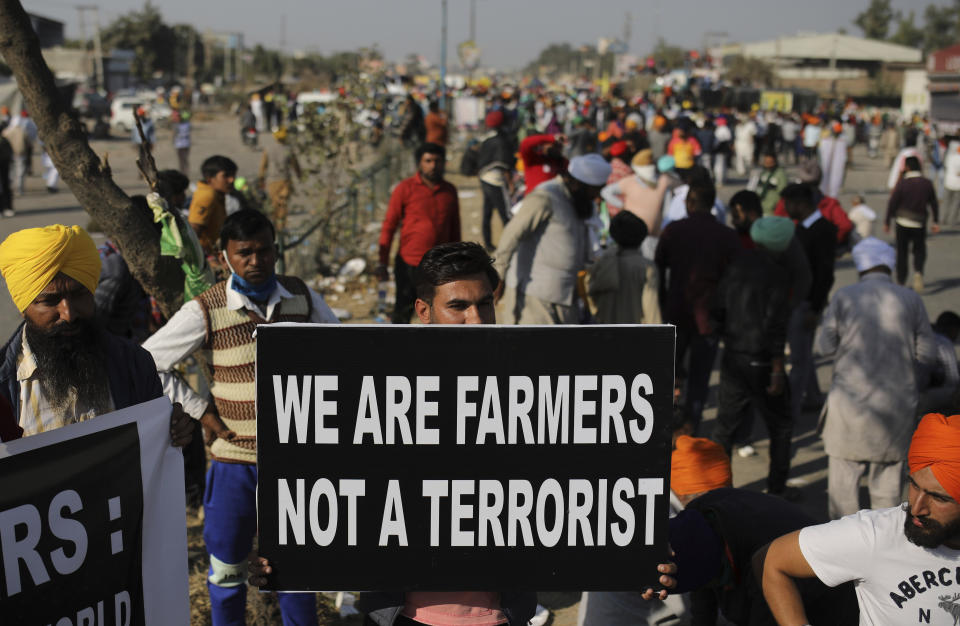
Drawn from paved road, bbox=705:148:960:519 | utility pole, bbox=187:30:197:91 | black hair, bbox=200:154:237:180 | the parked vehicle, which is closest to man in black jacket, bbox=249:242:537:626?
paved road, bbox=705:148:960:519

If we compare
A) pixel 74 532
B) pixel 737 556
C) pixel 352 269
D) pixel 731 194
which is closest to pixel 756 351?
pixel 737 556

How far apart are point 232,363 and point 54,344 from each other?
82cm

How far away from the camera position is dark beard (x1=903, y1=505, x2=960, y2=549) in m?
2.56

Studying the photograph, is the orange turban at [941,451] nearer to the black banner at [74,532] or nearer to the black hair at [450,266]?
the black hair at [450,266]

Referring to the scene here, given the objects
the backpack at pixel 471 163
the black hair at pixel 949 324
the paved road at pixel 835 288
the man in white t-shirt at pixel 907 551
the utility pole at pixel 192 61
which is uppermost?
the utility pole at pixel 192 61

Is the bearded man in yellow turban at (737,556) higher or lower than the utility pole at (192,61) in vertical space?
lower

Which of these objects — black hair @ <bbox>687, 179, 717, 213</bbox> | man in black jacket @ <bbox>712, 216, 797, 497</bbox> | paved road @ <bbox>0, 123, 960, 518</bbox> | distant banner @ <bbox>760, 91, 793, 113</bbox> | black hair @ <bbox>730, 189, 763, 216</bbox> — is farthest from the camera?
distant banner @ <bbox>760, 91, 793, 113</bbox>

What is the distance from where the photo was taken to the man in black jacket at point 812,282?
747 cm

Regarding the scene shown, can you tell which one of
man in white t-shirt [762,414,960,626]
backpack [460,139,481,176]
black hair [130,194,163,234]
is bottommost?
man in white t-shirt [762,414,960,626]

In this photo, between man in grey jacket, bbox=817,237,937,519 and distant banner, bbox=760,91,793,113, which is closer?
man in grey jacket, bbox=817,237,937,519

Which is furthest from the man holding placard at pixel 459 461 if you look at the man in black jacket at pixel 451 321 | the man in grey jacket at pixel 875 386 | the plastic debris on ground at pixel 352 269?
the plastic debris on ground at pixel 352 269

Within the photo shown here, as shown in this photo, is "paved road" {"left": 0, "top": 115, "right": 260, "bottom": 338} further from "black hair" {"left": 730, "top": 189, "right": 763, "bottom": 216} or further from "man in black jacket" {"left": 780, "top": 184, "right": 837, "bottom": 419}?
"man in black jacket" {"left": 780, "top": 184, "right": 837, "bottom": 419}

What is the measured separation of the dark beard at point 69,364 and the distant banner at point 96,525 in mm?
299

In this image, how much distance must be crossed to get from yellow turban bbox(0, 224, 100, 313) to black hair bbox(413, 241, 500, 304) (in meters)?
1.05
